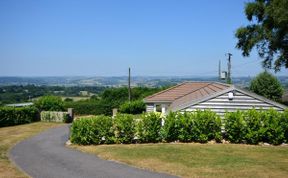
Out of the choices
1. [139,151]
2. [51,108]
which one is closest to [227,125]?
[139,151]

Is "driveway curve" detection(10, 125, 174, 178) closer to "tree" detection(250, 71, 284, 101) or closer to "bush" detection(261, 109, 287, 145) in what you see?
"bush" detection(261, 109, 287, 145)

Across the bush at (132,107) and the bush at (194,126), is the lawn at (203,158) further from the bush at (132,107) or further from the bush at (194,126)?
the bush at (132,107)

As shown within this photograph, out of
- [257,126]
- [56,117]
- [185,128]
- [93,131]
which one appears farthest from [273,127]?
[56,117]

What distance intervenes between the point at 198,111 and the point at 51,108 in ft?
75.0

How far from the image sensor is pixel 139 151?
1698cm

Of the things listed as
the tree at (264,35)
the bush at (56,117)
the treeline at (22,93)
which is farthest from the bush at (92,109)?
the treeline at (22,93)

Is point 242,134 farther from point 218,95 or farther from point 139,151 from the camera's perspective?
point 139,151

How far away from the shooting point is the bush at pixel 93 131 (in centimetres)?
1977

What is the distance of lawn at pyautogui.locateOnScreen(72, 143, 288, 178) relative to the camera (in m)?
12.9

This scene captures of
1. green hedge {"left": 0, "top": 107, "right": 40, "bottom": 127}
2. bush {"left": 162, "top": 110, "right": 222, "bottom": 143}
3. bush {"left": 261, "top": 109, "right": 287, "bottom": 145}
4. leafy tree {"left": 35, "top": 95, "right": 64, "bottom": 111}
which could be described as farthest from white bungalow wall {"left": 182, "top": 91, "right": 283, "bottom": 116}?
leafy tree {"left": 35, "top": 95, "right": 64, "bottom": 111}

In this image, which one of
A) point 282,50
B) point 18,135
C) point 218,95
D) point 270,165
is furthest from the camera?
point 282,50

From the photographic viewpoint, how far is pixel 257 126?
1886 centimetres

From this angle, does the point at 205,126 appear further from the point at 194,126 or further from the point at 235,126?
the point at 235,126

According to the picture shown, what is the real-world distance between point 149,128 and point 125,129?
1280 mm
